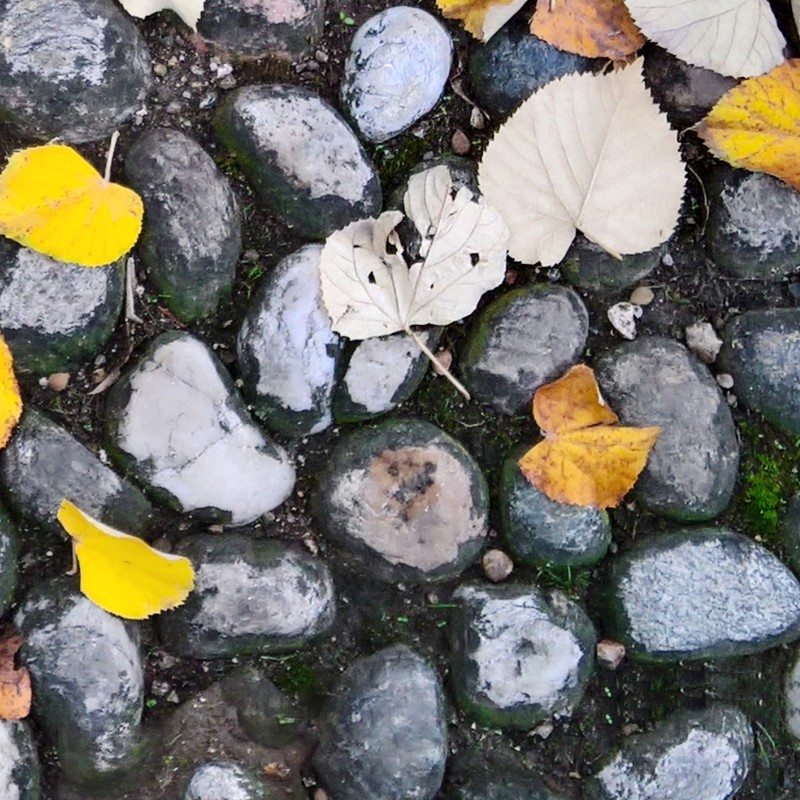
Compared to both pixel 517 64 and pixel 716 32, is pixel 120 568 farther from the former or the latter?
pixel 716 32

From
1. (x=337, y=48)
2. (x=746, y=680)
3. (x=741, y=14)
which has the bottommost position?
(x=746, y=680)

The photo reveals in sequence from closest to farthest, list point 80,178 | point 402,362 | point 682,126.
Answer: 1. point 80,178
2. point 402,362
3. point 682,126

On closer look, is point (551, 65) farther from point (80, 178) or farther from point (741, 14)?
point (80, 178)

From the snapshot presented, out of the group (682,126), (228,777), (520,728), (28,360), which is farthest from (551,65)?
(228,777)

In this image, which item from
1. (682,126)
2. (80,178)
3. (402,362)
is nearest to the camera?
(80,178)

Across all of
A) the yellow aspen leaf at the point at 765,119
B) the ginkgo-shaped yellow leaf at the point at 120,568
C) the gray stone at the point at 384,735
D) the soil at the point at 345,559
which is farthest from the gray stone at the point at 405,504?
the yellow aspen leaf at the point at 765,119

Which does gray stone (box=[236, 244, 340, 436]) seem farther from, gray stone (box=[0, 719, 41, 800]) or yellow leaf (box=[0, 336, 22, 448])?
gray stone (box=[0, 719, 41, 800])

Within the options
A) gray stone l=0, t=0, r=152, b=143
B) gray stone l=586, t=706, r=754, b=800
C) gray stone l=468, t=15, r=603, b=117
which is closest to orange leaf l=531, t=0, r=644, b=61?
gray stone l=468, t=15, r=603, b=117
